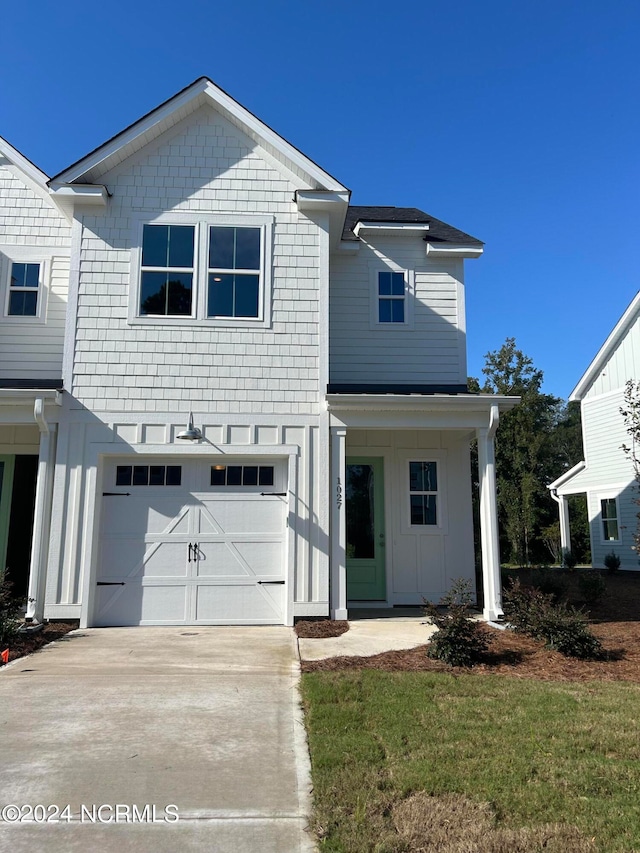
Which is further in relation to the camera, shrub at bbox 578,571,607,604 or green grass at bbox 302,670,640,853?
shrub at bbox 578,571,607,604

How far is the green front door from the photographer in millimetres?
10969

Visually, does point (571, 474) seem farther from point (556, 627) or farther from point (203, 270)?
point (203, 270)

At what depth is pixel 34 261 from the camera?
11109mm

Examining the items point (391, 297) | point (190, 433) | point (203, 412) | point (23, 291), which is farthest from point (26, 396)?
point (391, 297)

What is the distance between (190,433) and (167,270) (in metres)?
2.68

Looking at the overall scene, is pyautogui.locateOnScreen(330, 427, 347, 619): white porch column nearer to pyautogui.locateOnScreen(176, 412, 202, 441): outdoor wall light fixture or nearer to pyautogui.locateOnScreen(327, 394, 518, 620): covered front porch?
pyautogui.locateOnScreen(327, 394, 518, 620): covered front porch

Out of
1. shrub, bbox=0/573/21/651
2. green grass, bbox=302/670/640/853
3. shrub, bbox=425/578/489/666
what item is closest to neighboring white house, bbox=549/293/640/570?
shrub, bbox=425/578/489/666

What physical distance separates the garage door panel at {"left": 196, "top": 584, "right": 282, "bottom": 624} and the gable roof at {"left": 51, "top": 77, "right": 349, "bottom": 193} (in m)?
6.36

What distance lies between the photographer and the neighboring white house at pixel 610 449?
62.1 ft

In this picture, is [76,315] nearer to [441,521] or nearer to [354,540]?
[354,540]

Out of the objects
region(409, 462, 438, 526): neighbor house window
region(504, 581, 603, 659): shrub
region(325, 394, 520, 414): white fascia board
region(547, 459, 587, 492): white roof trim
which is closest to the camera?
region(504, 581, 603, 659): shrub

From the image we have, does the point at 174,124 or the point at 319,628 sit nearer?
the point at 319,628

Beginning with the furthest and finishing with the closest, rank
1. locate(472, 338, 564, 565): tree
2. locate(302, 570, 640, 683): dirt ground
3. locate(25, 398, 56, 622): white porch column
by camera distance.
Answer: locate(472, 338, 564, 565): tree < locate(25, 398, 56, 622): white porch column < locate(302, 570, 640, 683): dirt ground

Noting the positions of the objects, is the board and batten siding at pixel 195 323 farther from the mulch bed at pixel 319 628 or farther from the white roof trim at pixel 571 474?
the white roof trim at pixel 571 474
